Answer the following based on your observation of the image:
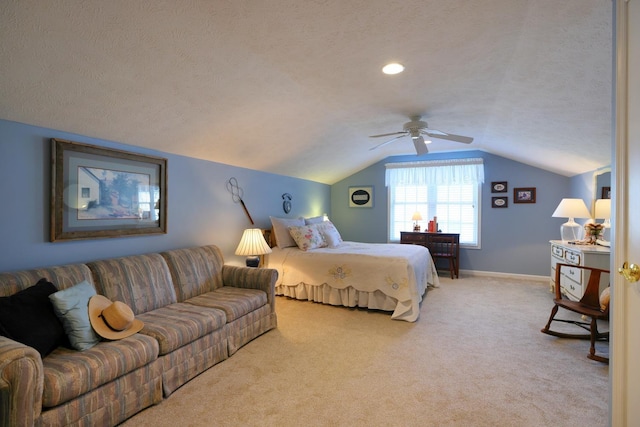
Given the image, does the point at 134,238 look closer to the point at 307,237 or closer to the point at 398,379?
the point at 307,237

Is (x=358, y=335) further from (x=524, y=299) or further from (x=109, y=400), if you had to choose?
(x=524, y=299)

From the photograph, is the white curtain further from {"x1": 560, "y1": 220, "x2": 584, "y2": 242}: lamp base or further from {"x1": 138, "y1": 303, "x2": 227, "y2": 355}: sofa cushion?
{"x1": 138, "y1": 303, "x2": 227, "y2": 355}: sofa cushion

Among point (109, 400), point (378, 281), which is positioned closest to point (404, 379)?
point (378, 281)

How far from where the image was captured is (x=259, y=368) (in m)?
2.51

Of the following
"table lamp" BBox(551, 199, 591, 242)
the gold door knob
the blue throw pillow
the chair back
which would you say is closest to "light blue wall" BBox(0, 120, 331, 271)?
the blue throw pillow

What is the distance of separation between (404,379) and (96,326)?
83.5 inches

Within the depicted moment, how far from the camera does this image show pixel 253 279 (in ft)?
10.9

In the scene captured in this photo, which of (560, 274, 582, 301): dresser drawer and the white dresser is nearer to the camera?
the white dresser

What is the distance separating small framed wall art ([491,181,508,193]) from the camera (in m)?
5.72

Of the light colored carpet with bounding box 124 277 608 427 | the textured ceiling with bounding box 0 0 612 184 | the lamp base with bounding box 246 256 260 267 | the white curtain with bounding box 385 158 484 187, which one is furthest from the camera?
the white curtain with bounding box 385 158 484 187

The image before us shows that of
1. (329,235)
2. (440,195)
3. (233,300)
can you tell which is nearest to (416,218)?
(440,195)

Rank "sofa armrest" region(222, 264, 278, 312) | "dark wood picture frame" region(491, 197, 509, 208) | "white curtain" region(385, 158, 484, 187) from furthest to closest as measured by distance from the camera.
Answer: "white curtain" region(385, 158, 484, 187)
"dark wood picture frame" region(491, 197, 509, 208)
"sofa armrest" region(222, 264, 278, 312)

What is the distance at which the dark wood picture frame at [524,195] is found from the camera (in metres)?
5.52

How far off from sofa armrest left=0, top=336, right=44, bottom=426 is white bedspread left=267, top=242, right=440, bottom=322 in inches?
118
